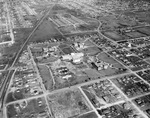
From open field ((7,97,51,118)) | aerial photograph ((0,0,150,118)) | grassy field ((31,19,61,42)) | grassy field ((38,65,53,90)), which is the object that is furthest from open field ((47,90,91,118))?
grassy field ((31,19,61,42))

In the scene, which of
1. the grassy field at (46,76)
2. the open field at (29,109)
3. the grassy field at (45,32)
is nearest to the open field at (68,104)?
the open field at (29,109)

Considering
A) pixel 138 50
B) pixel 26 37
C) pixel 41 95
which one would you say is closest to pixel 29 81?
pixel 41 95

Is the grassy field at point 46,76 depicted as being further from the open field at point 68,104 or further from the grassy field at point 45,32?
the grassy field at point 45,32

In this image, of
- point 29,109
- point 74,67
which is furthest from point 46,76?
point 29,109

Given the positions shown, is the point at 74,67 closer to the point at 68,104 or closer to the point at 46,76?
the point at 46,76

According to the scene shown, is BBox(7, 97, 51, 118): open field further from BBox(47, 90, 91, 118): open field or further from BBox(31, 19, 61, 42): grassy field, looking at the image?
BBox(31, 19, 61, 42): grassy field

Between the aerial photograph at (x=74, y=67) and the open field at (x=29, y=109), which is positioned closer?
the open field at (x=29, y=109)

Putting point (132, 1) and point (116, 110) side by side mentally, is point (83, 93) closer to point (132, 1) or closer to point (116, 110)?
point (116, 110)

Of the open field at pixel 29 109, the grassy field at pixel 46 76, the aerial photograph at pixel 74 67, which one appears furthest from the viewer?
the grassy field at pixel 46 76

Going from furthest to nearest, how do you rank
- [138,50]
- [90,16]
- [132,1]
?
[132,1], [90,16], [138,50]
